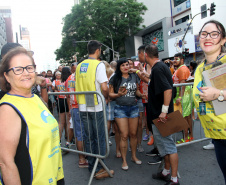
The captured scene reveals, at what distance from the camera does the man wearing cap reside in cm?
349

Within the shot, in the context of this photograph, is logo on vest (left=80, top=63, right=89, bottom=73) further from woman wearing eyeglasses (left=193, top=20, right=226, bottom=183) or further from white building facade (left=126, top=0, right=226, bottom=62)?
white building facade (left=126, top=0, right=226, bottom=62)

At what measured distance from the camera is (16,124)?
144cm

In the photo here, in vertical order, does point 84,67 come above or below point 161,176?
above

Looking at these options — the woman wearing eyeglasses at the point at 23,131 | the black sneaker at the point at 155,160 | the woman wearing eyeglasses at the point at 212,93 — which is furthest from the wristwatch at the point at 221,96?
the black sneaker at the point at 155,160

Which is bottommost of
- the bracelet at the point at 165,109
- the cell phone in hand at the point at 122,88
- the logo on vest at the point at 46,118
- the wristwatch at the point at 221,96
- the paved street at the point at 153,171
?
the paved street at the point at 153,171

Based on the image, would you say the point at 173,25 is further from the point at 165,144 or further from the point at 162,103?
the point at 165,144

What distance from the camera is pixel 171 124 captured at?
302 centimetres

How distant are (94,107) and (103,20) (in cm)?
3038

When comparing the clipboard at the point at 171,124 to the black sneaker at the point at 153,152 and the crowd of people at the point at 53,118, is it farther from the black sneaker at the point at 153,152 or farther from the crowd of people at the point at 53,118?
the black sneaker at the point at 153,152

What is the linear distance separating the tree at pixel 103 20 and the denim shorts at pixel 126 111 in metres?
27.9

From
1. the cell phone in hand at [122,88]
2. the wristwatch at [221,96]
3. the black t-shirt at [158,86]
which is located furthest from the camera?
the cell phone in hand at [122,88]

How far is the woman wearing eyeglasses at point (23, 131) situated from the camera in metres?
1.41

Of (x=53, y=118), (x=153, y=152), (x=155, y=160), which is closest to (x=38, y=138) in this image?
(x=53, y=118)

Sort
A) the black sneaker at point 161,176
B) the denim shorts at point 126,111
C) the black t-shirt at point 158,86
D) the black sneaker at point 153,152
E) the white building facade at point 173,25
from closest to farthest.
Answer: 1. the black t-shirt at point 158,86
2. the black sneaker at point 161,176
3. the denim shorts at point 126,111
4. the black sneaker at point 153,152
5. the white building facade at point 173,25
